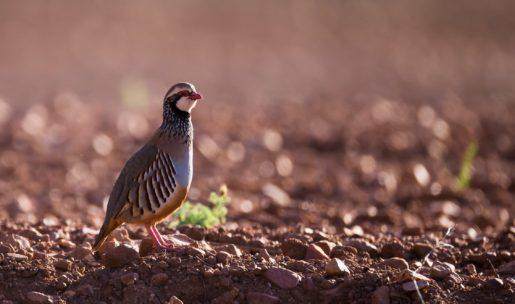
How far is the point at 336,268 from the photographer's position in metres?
5.39

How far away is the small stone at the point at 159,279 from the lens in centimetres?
532

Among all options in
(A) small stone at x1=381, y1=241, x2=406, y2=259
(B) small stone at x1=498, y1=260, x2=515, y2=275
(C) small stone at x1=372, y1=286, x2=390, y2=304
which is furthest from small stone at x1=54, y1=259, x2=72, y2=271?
(B) small stone at x1=498, y1=260, x2=515, y2=275

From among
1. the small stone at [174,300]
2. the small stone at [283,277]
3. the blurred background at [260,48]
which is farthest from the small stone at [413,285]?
the blurred background at [260,48]

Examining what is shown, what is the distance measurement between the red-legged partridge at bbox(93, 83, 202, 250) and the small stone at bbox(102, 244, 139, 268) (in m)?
0.27

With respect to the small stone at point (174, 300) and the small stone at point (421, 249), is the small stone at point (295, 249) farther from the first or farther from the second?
the small stone at point (174, 300)

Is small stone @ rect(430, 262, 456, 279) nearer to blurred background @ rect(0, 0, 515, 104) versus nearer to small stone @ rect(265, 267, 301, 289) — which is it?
small stone @ rect(265, 267, 301, 289)

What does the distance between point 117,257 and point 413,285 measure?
1556mm

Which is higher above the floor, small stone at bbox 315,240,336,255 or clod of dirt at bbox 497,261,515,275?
small stone at bbox 315,240,336,255

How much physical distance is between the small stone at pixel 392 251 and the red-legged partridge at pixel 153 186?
1.26m

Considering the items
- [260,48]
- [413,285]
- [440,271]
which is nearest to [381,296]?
[413,285]

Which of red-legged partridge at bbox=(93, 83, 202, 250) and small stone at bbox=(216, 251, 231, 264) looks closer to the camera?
small stone at bbox=(216, 251, 231, 264)

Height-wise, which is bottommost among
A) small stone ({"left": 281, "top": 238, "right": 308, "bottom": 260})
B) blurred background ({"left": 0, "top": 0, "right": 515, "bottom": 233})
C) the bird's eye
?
small stone ({"left": 281, "top": 238, "right": 308, "bottom": 260})

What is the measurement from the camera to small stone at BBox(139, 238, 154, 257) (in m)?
5.79

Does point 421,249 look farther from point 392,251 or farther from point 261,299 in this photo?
point 261,299
